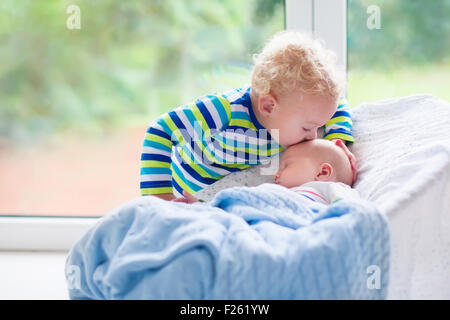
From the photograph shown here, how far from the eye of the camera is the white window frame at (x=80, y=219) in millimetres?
1585

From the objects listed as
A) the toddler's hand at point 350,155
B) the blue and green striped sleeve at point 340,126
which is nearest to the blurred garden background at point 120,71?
the blue and green striped sleeve at point 340,126

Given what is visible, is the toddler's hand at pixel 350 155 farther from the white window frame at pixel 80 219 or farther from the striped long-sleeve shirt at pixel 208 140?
the white window frame at pixel 80 219

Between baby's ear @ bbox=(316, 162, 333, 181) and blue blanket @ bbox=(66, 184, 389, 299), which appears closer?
blue blanket @ bbox=(66, 184, 389, 299)

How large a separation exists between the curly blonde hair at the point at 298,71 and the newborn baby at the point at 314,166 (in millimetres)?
124

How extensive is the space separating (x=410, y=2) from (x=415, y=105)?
501 mm

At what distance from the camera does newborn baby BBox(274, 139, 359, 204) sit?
1.18 metres

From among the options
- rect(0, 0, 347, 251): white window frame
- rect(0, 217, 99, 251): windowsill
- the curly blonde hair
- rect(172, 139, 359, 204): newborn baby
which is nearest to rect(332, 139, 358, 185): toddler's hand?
rect(172, 139, 359, 204): newborn baby

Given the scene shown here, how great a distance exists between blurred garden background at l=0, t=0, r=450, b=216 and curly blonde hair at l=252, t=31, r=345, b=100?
44cm

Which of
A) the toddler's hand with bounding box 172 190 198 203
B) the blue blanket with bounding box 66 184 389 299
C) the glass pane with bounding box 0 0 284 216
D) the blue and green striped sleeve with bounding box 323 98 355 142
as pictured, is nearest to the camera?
the blue blanket with bounding box 66 184 389 299

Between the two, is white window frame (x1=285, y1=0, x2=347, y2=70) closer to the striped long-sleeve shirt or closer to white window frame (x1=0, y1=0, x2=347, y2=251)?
white window frame (x1=0, y1=0, x2=347, y2=251)

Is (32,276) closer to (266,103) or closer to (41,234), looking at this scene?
(41,234)

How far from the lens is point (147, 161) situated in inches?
47.2

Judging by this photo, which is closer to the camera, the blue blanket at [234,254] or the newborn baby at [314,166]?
the blue blanket at [234,254]
